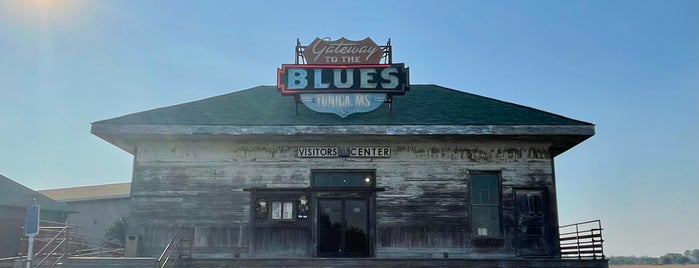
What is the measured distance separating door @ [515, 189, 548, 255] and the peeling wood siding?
191 mm

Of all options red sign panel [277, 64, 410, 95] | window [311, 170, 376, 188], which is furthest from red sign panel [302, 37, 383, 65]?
window [311, 170, 376, 188]

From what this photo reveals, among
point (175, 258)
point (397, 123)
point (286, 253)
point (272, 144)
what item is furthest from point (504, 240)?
point (175, 258)

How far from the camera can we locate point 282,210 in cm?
1439

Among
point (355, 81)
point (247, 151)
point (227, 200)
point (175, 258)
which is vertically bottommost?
point (175, 258)

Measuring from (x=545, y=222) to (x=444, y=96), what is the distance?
4788 millimetres

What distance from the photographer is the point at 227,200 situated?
14391mm

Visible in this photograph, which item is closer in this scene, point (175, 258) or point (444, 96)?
point (175, 258)

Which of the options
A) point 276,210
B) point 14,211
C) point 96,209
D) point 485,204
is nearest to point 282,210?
point 276,210

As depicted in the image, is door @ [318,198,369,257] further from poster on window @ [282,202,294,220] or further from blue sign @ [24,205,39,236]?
blue sign @ [24,205,39,236]

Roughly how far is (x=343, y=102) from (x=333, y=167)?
1.82 metres

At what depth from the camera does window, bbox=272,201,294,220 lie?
565 inches

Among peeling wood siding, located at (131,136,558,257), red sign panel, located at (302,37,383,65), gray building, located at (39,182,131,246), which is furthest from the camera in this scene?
gray building, located at (39,182,131,246)

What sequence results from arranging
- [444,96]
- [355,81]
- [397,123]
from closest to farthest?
[397,123]
[355,81]
[444,96]

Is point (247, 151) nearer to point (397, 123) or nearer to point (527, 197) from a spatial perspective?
point (397, 123)
